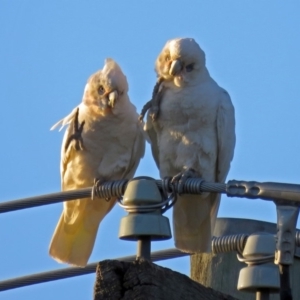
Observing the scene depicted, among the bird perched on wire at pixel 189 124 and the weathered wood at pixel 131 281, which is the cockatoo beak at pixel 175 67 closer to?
the bird perched on wire at pixel 189 124

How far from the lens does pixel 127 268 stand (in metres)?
2.35

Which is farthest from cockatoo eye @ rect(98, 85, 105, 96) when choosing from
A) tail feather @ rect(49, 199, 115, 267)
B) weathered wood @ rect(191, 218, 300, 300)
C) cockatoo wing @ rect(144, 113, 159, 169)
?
weathered wood @ rect(191, 218, 300, 300)

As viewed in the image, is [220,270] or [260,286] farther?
[220,270]

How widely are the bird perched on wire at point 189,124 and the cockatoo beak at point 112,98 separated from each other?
23 cm

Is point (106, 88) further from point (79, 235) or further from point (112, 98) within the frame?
point (79, 235)

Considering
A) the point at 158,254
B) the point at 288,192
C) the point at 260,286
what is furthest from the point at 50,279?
the point at 288,192

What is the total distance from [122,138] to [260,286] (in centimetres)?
327

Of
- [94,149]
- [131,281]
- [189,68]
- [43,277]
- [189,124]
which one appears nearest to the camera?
[131,281]

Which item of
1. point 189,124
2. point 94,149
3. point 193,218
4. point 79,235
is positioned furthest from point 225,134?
point 79,235

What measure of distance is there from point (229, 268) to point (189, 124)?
6.06 ft

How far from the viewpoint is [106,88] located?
6.00 metres

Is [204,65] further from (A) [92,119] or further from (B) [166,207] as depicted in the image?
(B) [166,207]

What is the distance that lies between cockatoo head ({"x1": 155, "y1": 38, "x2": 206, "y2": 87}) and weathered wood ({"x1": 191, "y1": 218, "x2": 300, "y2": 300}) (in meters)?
1.69

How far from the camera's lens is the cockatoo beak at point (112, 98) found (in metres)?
5.93
